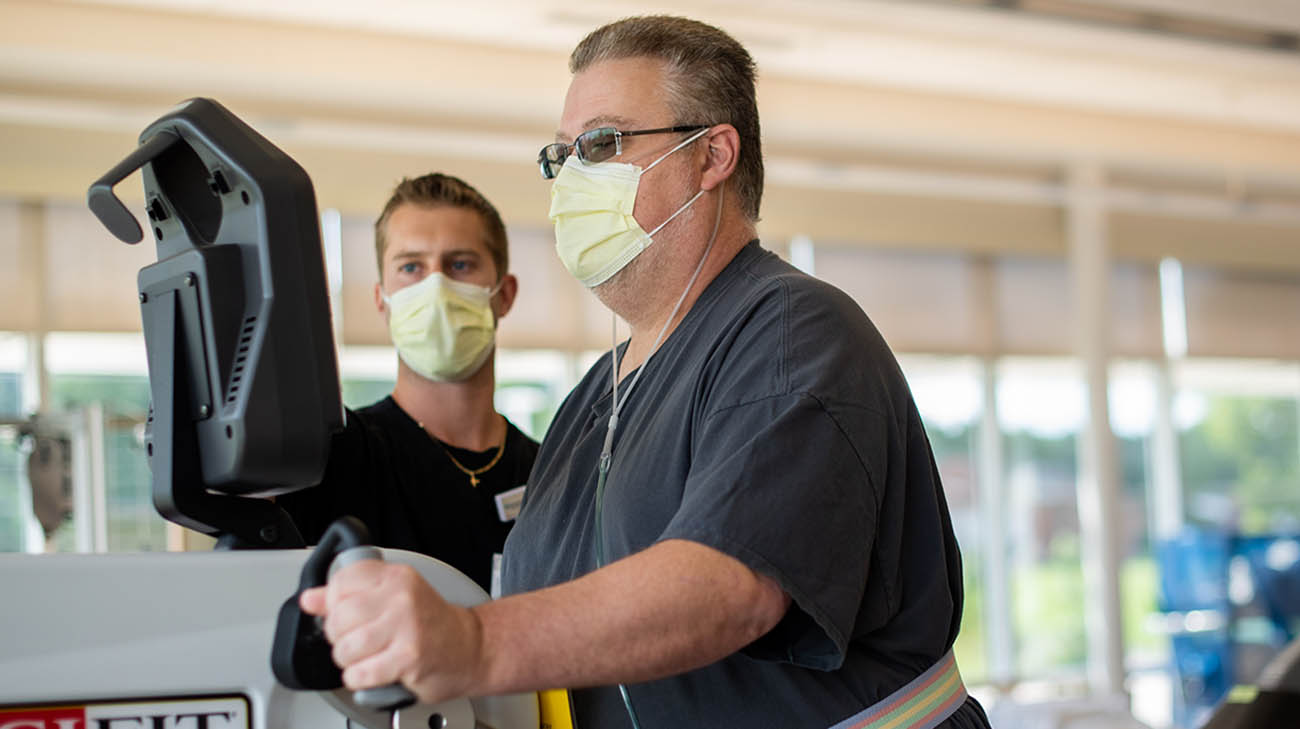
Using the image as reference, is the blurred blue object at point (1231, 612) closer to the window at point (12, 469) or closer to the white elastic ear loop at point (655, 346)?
the window at point (12, 469)

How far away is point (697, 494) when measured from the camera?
1.02m

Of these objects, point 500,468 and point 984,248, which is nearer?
point 500,468

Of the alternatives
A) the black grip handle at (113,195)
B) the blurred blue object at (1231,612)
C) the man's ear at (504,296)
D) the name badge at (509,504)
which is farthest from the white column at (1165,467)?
the black grip handle at (113,195)

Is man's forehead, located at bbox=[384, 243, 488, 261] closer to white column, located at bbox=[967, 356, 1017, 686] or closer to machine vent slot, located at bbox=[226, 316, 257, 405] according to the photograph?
machine vent slot, located at bbox=[226, 316, 257, 405]

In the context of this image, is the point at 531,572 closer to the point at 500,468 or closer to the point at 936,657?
the point at 936,657

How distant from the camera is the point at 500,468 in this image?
2172 mm

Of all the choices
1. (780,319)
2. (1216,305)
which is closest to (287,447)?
(780,319)

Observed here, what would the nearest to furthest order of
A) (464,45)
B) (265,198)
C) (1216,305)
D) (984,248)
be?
1. (265,198)
2. (464,45)
3. (984,248)
4. (1216,305)

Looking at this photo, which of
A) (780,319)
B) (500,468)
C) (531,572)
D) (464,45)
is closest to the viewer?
(780,319)

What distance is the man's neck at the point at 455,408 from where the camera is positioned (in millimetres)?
2197

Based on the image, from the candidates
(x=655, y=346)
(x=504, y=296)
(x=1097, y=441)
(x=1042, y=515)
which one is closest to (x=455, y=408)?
(x=504, y=296)

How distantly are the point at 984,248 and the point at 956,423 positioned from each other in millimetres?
1055

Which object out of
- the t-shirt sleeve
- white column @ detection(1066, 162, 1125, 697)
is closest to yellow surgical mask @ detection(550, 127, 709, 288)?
the t-shirt sleeve

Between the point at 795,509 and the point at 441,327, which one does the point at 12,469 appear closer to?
the point at 441,327
